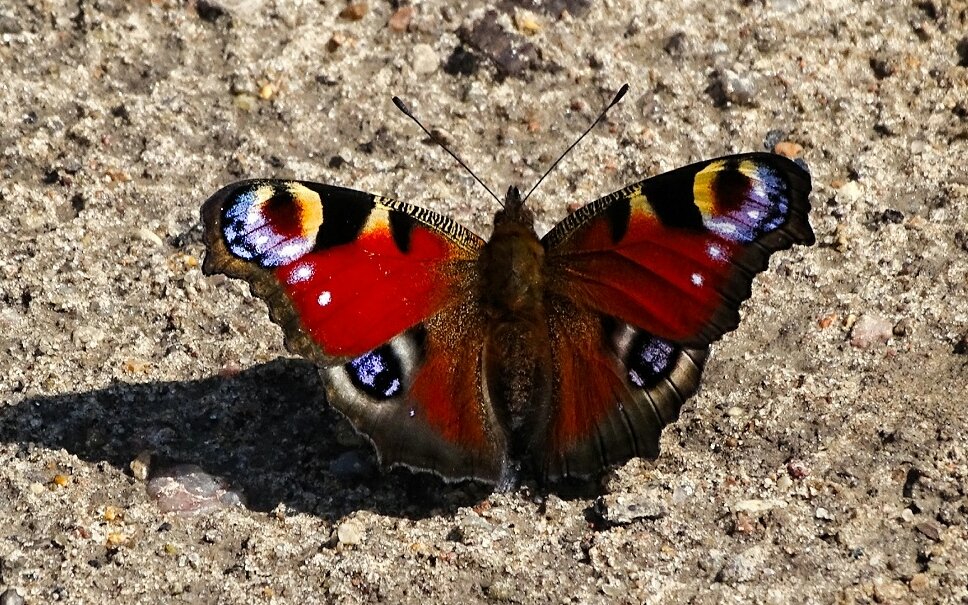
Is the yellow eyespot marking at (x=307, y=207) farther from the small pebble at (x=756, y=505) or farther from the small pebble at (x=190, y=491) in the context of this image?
the small pebble at (x=756, y=505)

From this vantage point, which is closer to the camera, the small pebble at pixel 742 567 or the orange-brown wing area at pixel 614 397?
the small pebble at pixel 742 567

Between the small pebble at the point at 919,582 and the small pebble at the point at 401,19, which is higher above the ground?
the small pebble at the point at 401,19

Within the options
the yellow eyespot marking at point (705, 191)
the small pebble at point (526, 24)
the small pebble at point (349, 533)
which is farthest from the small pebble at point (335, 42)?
the small pebble at point (349, 533)

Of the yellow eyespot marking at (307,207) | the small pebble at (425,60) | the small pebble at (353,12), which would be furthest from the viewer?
the small pebble at (353,12)

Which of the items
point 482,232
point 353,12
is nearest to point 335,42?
point 353,12

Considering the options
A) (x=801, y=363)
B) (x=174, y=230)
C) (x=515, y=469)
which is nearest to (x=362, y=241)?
(x=515, y=469)

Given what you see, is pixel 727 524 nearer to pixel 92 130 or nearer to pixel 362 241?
pixel 362 241

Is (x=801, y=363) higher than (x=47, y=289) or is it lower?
higher

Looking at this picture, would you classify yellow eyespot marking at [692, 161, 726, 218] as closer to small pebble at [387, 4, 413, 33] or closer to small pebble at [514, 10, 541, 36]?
small pebble at [514, 10, 541, 36]
